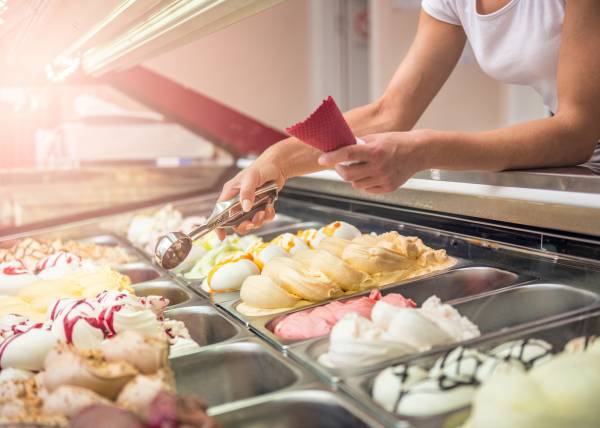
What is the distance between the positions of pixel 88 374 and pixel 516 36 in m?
1.30

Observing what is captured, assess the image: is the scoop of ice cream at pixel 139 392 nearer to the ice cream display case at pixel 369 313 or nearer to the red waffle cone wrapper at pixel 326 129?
the ice cream display case at pixel 369 313

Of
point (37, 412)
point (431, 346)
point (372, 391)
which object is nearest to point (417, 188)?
point (431, 346)

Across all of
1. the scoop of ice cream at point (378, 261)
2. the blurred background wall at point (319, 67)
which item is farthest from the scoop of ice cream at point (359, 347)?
the blurred background wall at point (319, 67)

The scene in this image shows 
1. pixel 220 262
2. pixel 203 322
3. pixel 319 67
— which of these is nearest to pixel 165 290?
pixel 220 262

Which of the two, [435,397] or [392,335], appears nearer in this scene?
[435,397]

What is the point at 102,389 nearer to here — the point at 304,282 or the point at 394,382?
the point at 394,382

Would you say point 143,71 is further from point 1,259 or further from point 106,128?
point 1,259

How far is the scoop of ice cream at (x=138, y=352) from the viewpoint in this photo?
870 millimetres

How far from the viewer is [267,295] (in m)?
1.26

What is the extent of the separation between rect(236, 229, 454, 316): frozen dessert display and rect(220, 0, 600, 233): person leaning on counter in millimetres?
187

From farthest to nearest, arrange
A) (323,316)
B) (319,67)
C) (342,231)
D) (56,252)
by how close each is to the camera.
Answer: (319,67) → (56,252) → (342,231) → (323,316)

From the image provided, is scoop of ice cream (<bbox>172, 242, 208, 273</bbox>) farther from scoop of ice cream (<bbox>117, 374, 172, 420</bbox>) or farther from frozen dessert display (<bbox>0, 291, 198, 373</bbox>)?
scoop of ice cream (<bbox>117, 374, 172, 420</bbox>)

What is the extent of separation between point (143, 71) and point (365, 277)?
168 centimetres

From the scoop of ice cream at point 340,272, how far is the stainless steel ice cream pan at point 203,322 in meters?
0.22
